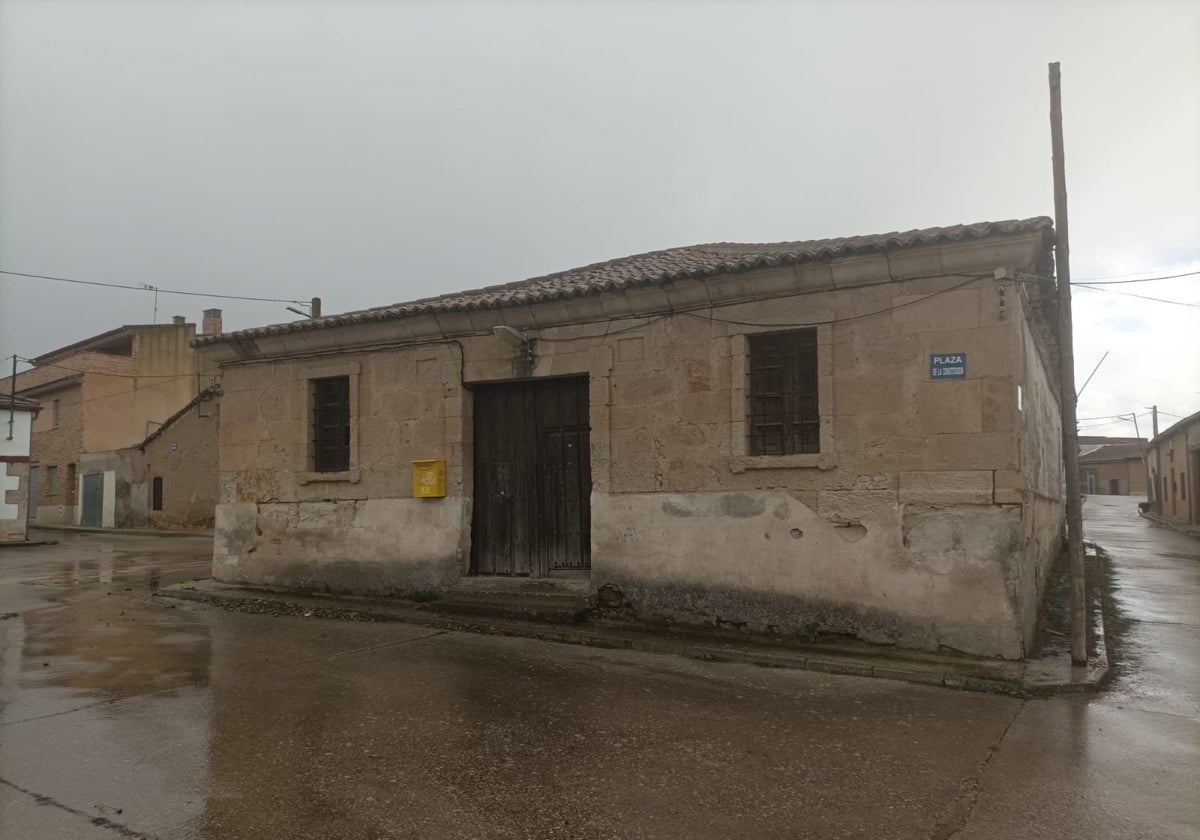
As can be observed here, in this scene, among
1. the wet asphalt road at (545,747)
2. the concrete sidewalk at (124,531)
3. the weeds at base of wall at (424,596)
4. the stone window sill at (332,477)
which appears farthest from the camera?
the concrete sidewalk at (124,531)

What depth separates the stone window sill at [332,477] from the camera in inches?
385

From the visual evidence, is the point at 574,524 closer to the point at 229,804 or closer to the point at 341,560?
the point at 341,560

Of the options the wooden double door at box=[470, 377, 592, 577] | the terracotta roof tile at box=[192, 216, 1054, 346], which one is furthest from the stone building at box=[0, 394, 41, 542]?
the wooden double door at box=[470, 377, 592, 577]

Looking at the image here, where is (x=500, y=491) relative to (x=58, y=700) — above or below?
above

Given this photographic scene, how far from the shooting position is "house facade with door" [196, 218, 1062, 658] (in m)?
6.48

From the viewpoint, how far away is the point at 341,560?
982 cm

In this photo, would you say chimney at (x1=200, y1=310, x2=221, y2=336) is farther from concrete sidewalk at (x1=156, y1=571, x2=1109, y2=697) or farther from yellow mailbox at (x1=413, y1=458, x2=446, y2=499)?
yellow mailbox at (x1=413, y1=458, x2=446, y2=499)

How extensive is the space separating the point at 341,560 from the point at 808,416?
20.6ft

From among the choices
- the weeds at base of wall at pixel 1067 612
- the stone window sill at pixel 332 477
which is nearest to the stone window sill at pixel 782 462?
the weeds at base of wall at pixel 1067 612

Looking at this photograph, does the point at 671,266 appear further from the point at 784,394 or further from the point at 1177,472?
the point at 1177,472

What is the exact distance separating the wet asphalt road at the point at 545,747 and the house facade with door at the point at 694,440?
1.07 m

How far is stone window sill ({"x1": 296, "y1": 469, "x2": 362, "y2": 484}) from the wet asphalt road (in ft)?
8.64

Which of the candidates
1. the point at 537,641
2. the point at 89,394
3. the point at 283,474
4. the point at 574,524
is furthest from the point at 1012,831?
the point at 89,394

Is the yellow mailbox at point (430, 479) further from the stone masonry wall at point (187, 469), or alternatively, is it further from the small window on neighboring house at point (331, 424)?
the stone masonry wall at point (187, 469)
